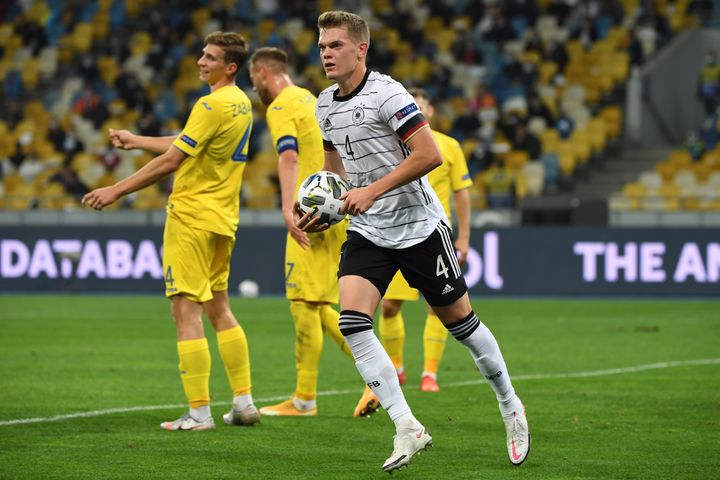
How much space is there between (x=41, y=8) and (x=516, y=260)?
55.5 ft

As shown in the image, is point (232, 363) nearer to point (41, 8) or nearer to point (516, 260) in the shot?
point (516, 260)

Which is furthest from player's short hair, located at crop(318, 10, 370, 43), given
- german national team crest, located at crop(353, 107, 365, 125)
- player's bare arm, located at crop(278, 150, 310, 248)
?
player's bare arm, located at crop(278, 150, 310, 248)

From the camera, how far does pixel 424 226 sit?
249 inches

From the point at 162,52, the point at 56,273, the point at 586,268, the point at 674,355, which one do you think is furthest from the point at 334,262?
the point at 162,52

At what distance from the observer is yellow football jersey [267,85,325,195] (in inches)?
324

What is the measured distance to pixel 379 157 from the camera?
6.30m

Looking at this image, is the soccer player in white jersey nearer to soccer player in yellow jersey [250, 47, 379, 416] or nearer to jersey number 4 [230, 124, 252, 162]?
jersey number 4 [230, 124, 252, 162]

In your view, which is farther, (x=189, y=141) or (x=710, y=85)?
(x=710, y=85)

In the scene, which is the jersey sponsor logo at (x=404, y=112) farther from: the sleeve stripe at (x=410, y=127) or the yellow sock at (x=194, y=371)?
the yellow sock at (x=194, y=371)

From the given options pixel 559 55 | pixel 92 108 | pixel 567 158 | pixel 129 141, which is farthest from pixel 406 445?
pixel 92 108

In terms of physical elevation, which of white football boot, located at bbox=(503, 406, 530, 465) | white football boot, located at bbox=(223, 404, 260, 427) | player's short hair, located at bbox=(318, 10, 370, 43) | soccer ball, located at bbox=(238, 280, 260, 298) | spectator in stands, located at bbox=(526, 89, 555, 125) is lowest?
soccer ball, located at bbox=(238, 280, 260, 298)

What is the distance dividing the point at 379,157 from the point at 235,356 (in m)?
2.15

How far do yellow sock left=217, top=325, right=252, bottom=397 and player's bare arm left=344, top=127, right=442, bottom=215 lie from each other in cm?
214

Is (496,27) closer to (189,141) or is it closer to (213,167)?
(213,167)
